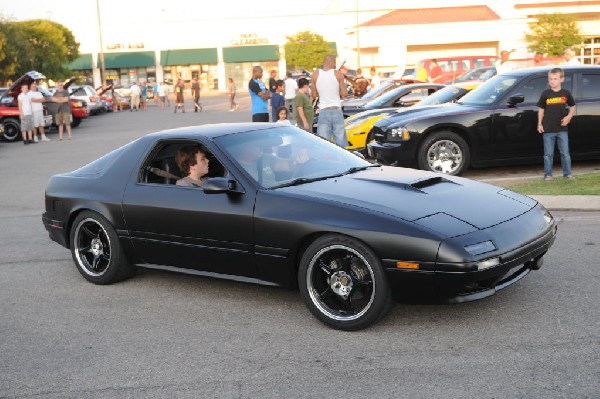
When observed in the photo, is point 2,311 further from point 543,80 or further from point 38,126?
point 38,126

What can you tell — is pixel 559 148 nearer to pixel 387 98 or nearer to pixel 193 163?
pixel 193 163

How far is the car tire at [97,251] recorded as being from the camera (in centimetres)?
631

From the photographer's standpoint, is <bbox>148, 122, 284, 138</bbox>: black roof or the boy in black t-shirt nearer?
<bbox>148, 122, 284, 138</bbox>: black roof

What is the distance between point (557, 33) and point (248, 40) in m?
32.3

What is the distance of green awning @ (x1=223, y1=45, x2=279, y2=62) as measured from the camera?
75.4m

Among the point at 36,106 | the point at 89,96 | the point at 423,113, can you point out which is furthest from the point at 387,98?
the point at 89,96

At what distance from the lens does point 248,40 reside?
250ft

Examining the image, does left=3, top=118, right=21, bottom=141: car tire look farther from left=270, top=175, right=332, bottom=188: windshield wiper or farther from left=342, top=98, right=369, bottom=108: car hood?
left=270, top=175, right=332, bottom=188: windshield wiper

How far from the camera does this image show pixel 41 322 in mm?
5555

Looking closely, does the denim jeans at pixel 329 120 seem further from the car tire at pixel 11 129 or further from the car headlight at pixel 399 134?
the car tire at pixel 11 129

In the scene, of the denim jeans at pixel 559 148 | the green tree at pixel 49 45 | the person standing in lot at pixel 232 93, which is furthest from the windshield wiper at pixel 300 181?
the green tree at pixel 49 45

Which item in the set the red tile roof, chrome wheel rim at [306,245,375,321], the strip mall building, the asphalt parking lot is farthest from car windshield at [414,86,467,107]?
the strip mall building

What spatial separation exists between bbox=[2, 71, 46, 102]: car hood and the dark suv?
51.2 ft

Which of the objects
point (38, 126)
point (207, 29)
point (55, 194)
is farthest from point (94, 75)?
point (55, 194)
